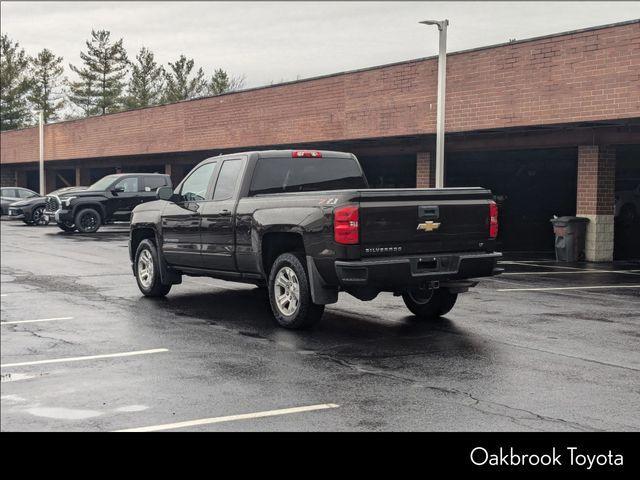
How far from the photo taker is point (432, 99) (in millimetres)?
23938

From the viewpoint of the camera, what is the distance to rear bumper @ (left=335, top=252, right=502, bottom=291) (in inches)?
363

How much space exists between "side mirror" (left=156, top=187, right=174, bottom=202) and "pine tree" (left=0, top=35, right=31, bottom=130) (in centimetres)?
8364

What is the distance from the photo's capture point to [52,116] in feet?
309

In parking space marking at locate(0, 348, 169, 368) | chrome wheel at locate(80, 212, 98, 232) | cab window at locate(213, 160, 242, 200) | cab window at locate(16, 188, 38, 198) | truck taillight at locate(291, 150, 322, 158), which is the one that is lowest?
parking space marking at locate(0, 348, 169, 368)

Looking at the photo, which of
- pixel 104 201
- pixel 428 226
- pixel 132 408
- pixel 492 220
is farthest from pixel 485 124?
pixel 132 408

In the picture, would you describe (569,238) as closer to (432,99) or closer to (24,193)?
(432,99)

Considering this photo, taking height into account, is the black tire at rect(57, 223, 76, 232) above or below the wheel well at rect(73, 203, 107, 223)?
below

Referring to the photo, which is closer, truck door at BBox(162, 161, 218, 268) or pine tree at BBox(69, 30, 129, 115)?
truck door at BBox(162, 161, 218, 268)

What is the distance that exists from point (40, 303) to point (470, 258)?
20.4ft

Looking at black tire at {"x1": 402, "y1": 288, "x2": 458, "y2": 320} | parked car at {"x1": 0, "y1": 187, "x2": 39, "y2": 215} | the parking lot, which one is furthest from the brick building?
black tire at {"x1": 402, "y1": 288, "x2": 458, "y2": 320}

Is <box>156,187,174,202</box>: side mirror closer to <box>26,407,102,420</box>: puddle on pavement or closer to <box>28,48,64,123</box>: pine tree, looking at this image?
<box>26,407,102,420</box>: puddle on pavement

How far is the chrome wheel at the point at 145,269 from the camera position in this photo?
13078mm

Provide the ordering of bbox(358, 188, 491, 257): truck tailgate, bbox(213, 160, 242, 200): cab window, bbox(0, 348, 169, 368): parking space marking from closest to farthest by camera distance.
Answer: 1. bbox(0, 348, 169, 368): parking space marking
2. bbox(358, 188, 491, 257): truck tailgate
3. bbox(213, 160, 242, 200): cab window

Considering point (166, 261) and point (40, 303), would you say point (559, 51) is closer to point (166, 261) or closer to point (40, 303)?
point (166, 261)
